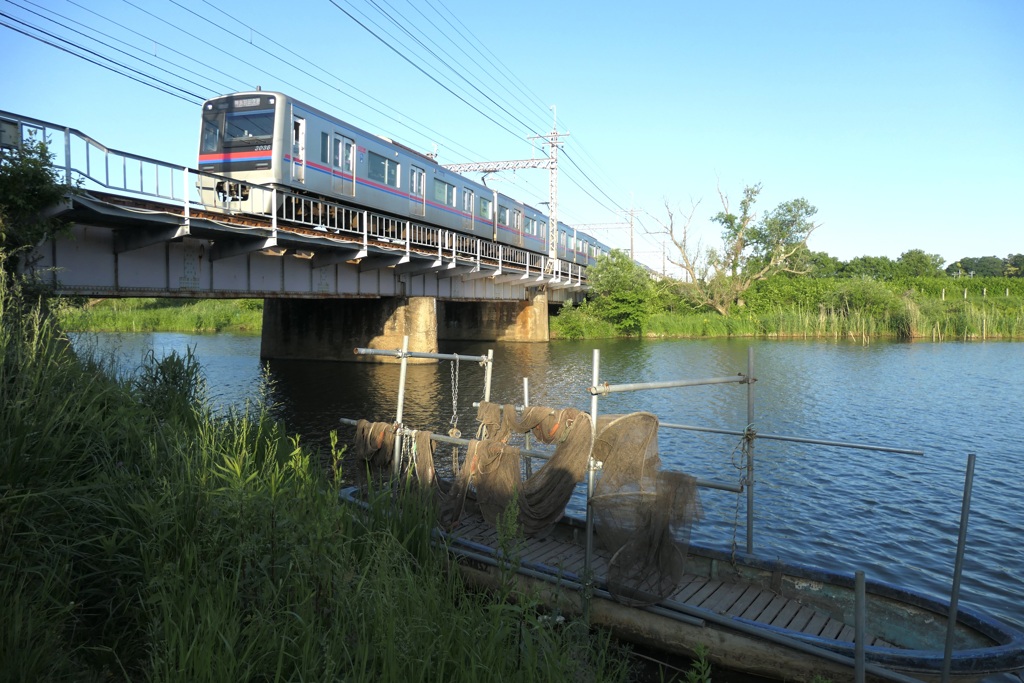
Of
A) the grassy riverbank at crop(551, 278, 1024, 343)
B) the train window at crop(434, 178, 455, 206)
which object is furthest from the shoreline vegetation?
the train window at crop(434, 178, 455, 206)

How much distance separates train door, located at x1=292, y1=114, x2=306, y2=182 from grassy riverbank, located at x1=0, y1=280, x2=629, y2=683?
1316 cm

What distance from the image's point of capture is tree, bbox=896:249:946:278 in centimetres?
8274

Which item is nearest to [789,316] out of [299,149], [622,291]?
[622,291]

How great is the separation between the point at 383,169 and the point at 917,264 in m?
82.5

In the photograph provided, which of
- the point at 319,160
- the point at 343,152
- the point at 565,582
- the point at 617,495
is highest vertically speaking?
the point at 343,152

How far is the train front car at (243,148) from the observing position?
59.2 ft

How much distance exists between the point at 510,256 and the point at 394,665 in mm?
32232

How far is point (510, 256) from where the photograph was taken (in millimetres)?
35188

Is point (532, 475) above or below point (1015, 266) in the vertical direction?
below

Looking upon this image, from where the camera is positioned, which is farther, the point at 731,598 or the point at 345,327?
the point at 345,327

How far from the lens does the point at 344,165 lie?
68.5ft

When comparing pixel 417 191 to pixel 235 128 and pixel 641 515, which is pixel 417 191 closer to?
pixel 235 128

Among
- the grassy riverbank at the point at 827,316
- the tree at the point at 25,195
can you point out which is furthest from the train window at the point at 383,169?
the grassy riverbank at the point at 827,316

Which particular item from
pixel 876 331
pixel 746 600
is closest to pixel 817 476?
pixel 746 600
